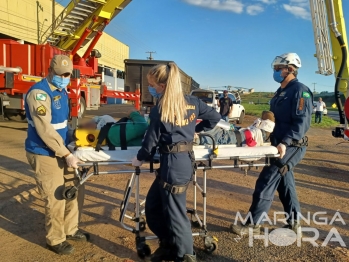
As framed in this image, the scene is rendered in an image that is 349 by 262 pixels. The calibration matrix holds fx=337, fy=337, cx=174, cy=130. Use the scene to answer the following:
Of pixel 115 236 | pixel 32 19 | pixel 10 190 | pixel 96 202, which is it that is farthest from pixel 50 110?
pixel 32 19

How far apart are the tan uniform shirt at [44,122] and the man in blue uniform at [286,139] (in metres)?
2.27

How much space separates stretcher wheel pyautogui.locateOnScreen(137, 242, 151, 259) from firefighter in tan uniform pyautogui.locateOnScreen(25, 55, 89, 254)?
0.74 m

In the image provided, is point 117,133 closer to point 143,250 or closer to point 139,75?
point 143,250

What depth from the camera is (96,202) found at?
16.7ft

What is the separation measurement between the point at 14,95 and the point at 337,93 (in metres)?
9.23

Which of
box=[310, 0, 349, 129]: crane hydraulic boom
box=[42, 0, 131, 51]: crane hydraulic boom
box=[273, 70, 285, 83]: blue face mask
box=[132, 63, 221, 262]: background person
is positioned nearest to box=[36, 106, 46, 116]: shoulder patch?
box=[132, 63, 221, 262]: background person

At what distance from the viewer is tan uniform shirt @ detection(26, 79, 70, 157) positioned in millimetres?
3252

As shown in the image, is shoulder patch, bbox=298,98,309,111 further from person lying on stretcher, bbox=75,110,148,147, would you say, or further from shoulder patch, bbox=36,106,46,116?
shoulder patch, bbox=36,106,46,116

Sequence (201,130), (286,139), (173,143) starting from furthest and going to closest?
1. (286,139)
2. (201,130)
3. (173,143)

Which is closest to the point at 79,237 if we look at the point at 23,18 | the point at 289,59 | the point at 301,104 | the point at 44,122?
the point at 44,122

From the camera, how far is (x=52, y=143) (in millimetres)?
3283

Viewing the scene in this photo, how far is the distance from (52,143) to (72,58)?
36.1 feet

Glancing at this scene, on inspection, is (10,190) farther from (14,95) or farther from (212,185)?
(14,95)

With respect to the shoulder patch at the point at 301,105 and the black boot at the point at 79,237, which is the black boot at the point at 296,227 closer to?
the shoulder patch at the point at 301,105
